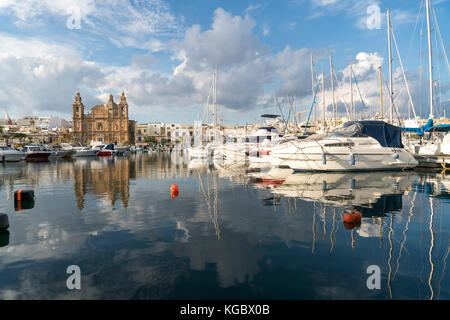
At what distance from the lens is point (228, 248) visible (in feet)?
20.8

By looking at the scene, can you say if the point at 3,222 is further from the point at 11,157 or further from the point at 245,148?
the point at 11,157

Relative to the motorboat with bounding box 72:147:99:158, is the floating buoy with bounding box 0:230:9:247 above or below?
below

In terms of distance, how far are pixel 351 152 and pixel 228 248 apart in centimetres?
1664

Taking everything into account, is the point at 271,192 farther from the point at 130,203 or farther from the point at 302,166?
the point at 302,166

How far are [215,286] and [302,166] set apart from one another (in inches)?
667

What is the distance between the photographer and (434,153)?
80.7 feet

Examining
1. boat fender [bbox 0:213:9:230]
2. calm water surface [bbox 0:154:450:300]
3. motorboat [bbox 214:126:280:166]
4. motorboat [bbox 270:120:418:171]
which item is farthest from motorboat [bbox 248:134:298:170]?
boat fender [bbox 0:213:9:230]

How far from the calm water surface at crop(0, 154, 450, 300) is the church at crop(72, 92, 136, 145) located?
366 feet

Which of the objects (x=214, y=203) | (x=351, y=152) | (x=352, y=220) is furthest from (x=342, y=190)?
(x=351, y=152)

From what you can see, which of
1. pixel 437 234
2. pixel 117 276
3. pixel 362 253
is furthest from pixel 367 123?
pixel 117 276

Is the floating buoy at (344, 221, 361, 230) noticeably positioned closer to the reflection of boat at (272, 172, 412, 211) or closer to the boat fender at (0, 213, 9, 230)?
the reflection of boat at (272, 172, 412, 211)

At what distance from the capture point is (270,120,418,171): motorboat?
20.0 metres

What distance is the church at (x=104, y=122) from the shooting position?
114750 mm

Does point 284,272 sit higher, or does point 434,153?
point 434,153
